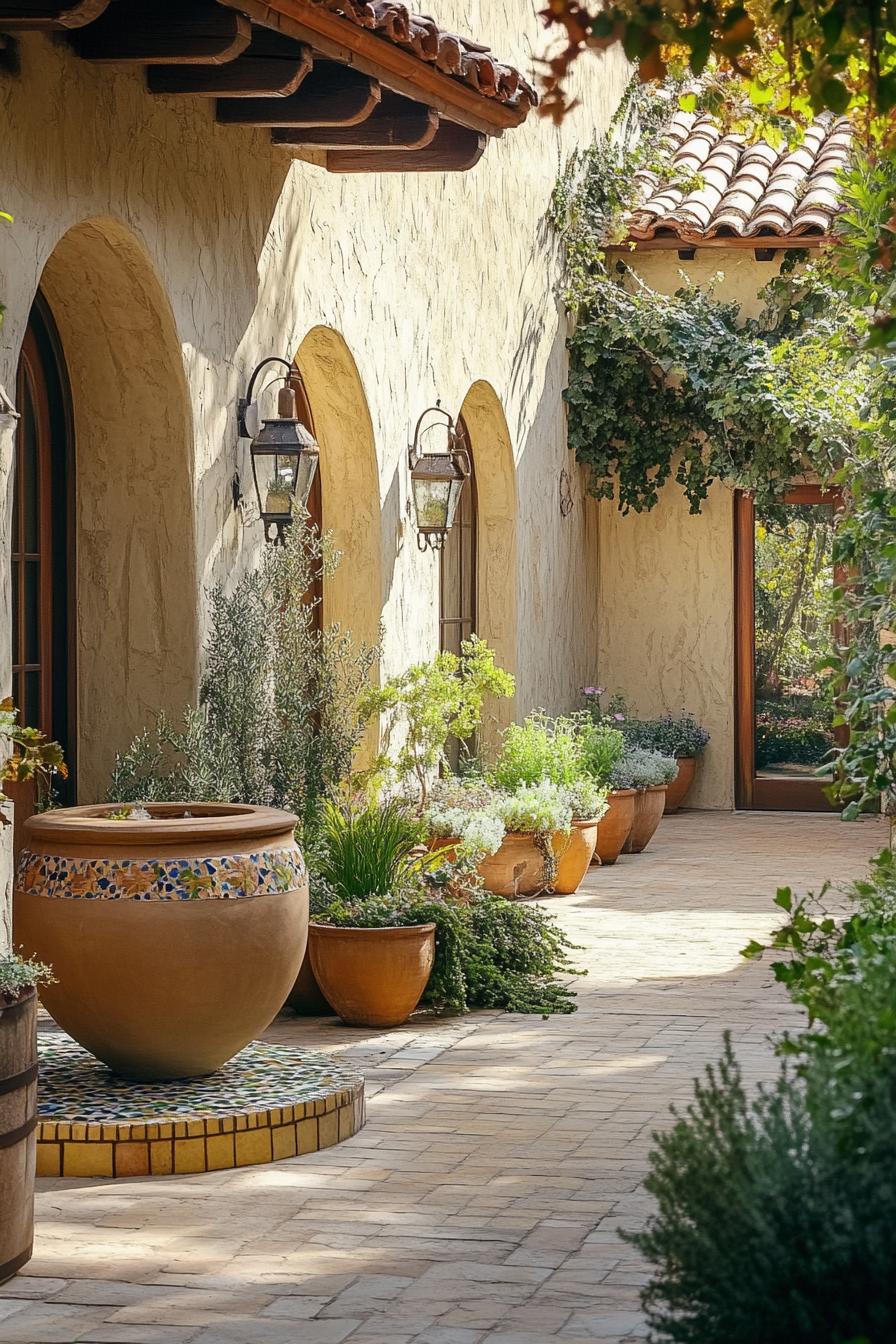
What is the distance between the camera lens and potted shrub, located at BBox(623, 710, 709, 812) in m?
13.7

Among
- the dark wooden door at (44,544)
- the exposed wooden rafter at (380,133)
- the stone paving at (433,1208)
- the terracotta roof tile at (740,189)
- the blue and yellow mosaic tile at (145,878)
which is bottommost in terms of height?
the stone paving at (433,1208)

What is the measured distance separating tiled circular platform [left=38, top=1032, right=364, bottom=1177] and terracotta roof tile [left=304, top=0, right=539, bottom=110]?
343cm

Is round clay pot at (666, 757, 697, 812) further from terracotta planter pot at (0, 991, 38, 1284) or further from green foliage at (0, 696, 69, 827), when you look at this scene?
terracotta planter pot at (0, 991, 38, 1284)

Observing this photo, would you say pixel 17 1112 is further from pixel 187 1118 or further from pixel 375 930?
pixel 375 930

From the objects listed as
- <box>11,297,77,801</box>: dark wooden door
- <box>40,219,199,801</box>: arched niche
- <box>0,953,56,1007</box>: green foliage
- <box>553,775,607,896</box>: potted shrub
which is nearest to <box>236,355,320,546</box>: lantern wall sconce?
<box>40,219,199,801</box>: arched niche

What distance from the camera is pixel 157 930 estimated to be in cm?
527

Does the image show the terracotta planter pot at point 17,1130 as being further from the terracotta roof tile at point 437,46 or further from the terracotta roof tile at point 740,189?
the terracotta roof tile at point 740,189

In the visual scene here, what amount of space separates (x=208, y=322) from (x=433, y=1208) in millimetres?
3708

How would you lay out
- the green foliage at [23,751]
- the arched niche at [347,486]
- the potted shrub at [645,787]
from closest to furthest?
1. the green foliage at [23,751]
2. the arched niche at [347,486]
3. the potted shrub at [645,787]

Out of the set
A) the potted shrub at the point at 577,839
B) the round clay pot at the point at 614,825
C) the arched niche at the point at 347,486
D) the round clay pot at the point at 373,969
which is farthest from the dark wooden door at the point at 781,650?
the round clay pot at the point at 373,969

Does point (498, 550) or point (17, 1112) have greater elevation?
point (498, 550)

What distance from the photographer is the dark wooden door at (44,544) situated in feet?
22.2

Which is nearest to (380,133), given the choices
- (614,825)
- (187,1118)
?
(187,1118)

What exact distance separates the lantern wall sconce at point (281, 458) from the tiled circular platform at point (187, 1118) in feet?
8.13
